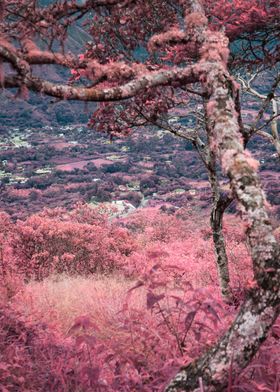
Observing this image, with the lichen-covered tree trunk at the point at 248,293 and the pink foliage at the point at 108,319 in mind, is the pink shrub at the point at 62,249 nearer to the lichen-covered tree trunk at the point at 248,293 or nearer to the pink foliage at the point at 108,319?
the pink foliage at the point at 108,319

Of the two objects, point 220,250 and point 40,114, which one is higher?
point 220,250

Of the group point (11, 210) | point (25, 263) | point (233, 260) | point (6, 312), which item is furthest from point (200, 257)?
point (11, 210)

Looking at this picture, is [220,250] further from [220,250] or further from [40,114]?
[40,114]

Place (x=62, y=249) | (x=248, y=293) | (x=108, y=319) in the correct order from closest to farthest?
(x=248, y=293) < (x=108, y=319) < (x=62, y=249)

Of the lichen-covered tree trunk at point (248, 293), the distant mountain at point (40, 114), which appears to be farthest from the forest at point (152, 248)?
the distant mountain at point (40, 114)

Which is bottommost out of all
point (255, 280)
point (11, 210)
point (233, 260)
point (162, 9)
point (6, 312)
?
point (11, 210)

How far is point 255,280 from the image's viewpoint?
232 centimetres

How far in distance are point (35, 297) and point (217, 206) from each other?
3.30m

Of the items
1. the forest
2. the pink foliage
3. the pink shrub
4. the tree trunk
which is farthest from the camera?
the pink shrub

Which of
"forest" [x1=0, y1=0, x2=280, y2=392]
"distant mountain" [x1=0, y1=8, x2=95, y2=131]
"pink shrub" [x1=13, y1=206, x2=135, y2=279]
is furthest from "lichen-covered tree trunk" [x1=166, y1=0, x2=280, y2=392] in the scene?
"distant mountain" [x1=0, y1=8, x2=95, y2=131]

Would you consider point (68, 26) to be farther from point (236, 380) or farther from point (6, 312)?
point (236, 380)

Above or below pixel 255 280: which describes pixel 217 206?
below

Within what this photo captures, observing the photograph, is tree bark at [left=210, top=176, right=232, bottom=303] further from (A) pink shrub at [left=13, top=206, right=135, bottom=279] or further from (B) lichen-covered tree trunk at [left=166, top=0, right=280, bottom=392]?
(A) pink shrub at [left=13, top=206, right=135, bottom=279]

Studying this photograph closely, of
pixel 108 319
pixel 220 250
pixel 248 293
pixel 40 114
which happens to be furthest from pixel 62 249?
pixel 40 114
